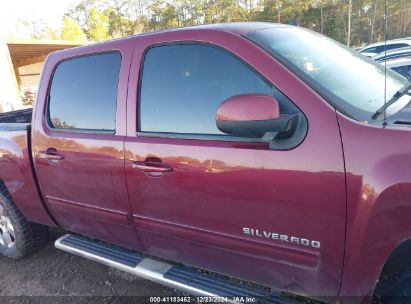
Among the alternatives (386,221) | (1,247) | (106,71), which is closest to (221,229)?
(386,221)

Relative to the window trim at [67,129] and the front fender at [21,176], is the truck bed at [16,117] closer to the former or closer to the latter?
the front fender at [21,176]

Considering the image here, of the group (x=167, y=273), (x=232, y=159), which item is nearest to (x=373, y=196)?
(x=232, y=159)

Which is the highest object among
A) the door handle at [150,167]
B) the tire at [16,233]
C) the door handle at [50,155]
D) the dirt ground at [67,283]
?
the door handle at [150,167]

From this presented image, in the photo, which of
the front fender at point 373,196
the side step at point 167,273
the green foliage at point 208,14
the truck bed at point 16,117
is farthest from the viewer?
the green foliage at point 208,14

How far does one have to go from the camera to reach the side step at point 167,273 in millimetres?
2154

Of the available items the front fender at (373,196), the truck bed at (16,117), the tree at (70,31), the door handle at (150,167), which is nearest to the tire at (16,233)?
the truck bed at (16,117)

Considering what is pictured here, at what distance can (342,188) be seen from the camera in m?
1.67

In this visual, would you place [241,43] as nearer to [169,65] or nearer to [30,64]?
[169,65]

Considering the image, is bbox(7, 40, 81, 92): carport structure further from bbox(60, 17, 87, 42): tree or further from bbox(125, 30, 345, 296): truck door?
bbox(125, 30, 345, 296): truck door

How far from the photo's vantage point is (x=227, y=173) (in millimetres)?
1986

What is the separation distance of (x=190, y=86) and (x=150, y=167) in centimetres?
55

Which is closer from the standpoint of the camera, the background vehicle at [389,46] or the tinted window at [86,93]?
the tinted window at [86,93]

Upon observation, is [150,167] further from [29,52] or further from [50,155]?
[29,52]

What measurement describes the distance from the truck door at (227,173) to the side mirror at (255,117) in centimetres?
10
